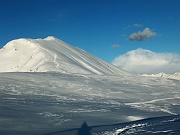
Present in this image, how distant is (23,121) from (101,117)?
9.14 m

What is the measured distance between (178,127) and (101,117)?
8968 mm

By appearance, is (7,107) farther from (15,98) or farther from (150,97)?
(150,97)

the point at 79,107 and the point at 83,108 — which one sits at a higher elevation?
the point at 79,107

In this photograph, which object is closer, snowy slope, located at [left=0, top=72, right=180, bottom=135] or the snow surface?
the snow surface

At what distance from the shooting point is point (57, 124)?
29.2 metres

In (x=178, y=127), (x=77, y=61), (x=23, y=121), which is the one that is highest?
(x=77, y=61)

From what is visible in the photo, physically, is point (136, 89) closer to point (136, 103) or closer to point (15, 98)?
point (136, 103)

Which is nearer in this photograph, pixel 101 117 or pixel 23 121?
pixel 23 121

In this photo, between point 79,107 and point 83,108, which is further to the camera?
point 79,107

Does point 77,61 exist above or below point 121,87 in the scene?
above

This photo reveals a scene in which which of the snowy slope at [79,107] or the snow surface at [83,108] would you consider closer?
the snow surface at [83,108]

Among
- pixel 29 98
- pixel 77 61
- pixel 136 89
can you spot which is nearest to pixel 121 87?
pixel 136 89

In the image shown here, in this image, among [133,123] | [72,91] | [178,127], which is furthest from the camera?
[72,91]

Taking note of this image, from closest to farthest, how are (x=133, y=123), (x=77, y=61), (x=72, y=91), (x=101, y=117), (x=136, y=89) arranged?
(x=133, y=123)
(x=101, y=117)
(x=72, y=91)
(x=136, y=89)
(x=77, y=61)
